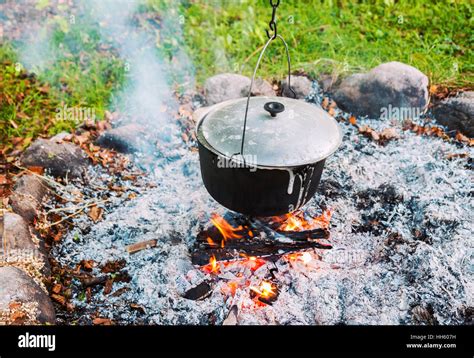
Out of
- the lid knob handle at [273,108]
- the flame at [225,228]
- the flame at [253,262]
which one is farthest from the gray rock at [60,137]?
the lid knob handle at [273,108]

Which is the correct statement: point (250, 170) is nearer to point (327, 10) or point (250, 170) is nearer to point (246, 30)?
point (246, 30)

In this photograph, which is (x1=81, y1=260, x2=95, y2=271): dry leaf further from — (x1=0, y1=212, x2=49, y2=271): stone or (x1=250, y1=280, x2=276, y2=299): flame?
(x1=250, y1=280, x2=276, y2=299): flame

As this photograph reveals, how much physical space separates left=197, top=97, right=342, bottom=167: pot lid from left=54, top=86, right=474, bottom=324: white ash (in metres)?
0.97

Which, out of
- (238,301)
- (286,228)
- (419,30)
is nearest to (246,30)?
(419,30)

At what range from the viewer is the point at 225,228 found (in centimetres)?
351

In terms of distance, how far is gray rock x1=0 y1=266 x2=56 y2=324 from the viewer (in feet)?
8.91

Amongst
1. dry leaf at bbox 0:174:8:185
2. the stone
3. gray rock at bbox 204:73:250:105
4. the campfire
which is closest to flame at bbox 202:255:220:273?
the campfire

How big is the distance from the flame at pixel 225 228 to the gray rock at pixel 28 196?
4.85ft

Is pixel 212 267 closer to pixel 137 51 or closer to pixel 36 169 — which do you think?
pixel 36 169

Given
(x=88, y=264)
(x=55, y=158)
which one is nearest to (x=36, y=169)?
(x=55, y=158)

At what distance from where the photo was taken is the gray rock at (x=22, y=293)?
2715mm

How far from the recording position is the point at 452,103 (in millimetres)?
4758
